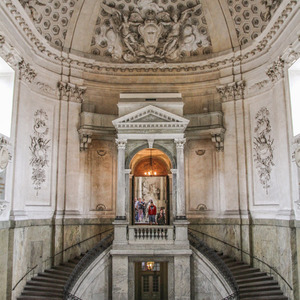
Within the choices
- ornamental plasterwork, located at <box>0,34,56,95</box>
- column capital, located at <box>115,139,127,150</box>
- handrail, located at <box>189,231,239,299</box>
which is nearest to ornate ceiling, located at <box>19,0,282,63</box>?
ornamental plasterwork, located at <box>0,34,56,95</box>

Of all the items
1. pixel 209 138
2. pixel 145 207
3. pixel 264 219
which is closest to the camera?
pixel 264 219

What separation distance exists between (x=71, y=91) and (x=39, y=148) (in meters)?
3.95

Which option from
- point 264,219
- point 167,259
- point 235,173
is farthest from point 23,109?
point 264,219

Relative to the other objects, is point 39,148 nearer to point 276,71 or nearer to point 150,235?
point 150,235

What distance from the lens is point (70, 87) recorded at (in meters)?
21.9

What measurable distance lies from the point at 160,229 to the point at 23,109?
333 inches

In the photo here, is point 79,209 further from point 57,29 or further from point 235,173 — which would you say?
point 57,29

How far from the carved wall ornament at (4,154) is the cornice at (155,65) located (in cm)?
531

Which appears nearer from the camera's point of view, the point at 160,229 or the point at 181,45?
the point at 160,229

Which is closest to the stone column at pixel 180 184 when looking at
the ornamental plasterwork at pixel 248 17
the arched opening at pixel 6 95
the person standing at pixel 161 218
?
the person standing at pixel 161 218

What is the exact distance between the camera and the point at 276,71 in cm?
1825

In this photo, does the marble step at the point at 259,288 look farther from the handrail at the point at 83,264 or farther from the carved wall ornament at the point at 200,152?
the carved wall ornament at the point at 200,152

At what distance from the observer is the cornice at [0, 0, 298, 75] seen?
17.4 m

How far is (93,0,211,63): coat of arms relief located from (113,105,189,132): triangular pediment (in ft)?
18.2
